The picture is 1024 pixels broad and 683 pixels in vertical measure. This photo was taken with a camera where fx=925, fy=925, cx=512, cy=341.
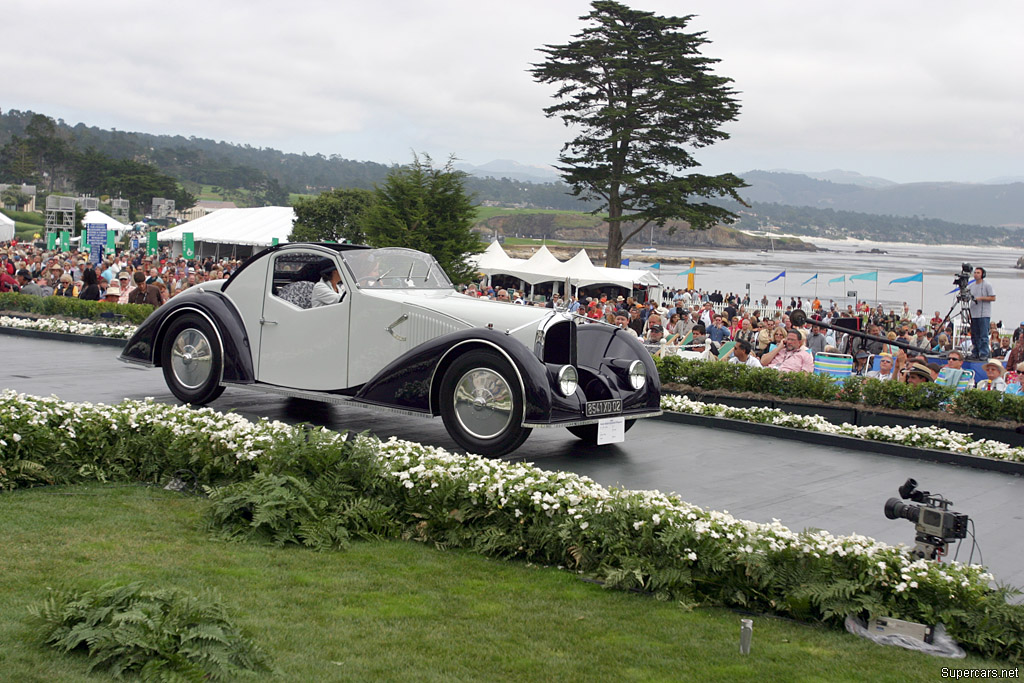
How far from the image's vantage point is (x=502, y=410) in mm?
8375

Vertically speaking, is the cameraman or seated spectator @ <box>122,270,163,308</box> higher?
the cameraman

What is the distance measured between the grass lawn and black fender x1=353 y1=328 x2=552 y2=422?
2385 mm

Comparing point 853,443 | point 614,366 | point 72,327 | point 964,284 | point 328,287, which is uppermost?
point 964,284

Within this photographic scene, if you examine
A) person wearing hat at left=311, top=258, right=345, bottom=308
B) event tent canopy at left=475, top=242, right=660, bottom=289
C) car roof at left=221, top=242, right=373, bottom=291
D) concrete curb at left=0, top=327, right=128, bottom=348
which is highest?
event tent canopy at left=475, top=242, right=660, bottom=289

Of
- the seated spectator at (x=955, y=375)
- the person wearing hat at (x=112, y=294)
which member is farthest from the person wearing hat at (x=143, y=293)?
the seated spectator at (x=955, y=375)

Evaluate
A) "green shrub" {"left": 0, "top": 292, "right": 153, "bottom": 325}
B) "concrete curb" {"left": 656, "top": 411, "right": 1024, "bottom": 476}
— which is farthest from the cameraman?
"green shrub" {"left": 0, "top": 292, "right": 153, "bottom": 325}

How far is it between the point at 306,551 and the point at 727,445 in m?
5.57

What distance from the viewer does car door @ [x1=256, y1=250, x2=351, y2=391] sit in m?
9.54

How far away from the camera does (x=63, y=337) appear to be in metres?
17.4

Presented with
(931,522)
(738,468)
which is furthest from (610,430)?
(931,522)

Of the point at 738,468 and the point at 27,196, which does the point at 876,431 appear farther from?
the point at 27,196

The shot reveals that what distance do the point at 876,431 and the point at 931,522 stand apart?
17.6ft

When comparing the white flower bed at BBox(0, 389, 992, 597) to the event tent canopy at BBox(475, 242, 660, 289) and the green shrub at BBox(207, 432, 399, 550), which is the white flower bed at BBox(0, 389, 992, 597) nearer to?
the green shrub at BBox(207, 432, 399, 550)

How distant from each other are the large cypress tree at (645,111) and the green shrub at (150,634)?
3985cm
